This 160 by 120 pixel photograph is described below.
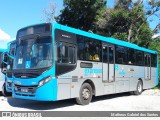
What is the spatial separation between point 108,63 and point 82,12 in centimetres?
1497

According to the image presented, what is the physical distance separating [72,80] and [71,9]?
18777 millimetres

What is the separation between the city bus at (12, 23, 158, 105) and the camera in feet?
32.8

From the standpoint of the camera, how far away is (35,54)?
10258mm

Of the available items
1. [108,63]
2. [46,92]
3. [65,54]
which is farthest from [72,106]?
[108,63]

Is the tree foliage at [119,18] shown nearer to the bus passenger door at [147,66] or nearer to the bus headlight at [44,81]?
the bus passenger door at [147,66]

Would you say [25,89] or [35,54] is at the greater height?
[35,54]

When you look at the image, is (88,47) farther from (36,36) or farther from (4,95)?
(4,95)

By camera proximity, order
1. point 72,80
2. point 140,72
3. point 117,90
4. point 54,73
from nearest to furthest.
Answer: point 54,73 → point 72,80 → point 117,90 → point 140,72

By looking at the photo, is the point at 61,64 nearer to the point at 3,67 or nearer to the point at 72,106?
the point at 72,106

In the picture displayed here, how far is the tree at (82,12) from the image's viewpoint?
2702 centimetres

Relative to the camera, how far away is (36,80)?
10.0m

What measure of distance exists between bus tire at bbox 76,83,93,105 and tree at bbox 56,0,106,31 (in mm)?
16025

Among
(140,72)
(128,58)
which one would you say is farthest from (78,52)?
(140,72)

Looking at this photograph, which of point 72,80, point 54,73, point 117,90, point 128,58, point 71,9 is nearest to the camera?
point 54,73
